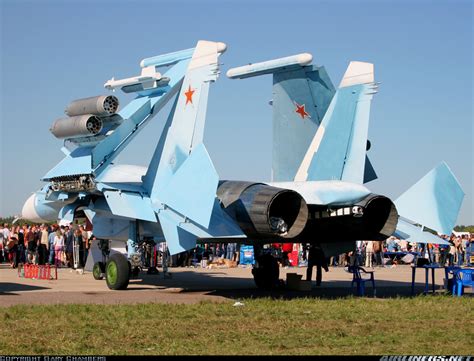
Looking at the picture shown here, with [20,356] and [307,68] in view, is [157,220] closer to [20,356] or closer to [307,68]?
[307,68]

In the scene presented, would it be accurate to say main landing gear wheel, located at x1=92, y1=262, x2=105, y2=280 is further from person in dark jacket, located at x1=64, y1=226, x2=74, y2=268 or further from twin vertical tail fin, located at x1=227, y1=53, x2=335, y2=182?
person in dark jacket, located at x1=64, y1=226, x2=74, y2=268

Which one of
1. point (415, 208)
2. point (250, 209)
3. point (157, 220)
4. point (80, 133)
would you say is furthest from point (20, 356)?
point (415, 208)

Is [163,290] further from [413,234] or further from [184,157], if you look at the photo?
[413,234]

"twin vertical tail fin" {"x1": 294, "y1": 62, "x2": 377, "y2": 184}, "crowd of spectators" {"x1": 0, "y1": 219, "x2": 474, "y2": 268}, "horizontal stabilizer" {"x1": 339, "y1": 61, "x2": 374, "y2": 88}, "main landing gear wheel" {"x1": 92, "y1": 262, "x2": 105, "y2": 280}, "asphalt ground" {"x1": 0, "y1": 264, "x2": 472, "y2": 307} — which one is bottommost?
"asphalt ground" {"x1": 0, "y1": 264, "x2": 472, "y2": 307}

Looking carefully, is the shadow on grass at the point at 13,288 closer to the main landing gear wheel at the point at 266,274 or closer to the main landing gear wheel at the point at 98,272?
the main landing gear wheel at the point at 98,272

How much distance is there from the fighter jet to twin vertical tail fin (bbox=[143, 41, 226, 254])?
2 cm

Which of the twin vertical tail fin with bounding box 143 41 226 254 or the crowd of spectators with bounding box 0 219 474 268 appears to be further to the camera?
the crowd of spectators with bounding box 0 219 474 268

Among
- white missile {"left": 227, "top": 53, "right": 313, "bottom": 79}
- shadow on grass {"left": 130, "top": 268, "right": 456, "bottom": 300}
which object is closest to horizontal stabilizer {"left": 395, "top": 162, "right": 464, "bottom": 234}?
shadow on grass {"left": 130, "top": 268, "right": 456, "bottom": 300}

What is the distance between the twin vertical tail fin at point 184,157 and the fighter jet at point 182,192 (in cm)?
2

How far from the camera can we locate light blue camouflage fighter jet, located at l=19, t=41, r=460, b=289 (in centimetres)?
1430

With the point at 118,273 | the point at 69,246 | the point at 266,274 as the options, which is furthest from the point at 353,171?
the point at 69,246

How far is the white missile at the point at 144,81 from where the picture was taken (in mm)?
16984

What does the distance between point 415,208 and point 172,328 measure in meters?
7.22

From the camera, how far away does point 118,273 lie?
16.7 metres
